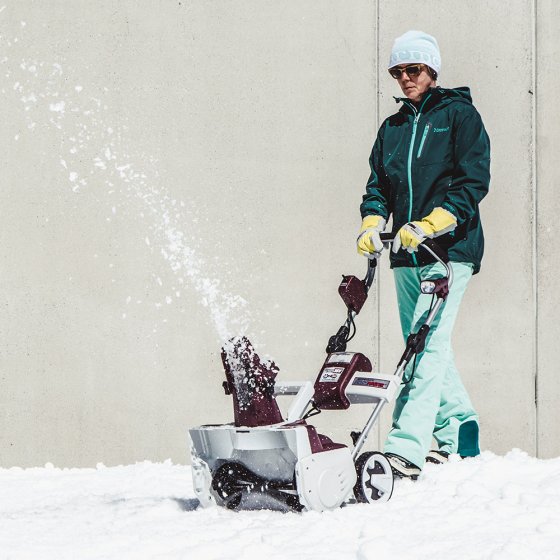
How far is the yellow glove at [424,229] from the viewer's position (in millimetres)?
3680

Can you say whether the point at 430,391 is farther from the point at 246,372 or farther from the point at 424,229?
the point at 246,372

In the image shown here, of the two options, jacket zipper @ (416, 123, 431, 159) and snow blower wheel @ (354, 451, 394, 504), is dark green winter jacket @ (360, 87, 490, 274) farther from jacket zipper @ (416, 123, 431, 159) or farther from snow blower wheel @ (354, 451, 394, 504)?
snow blower wheel @ (354, 451, 394, 504)

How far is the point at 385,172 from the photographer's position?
4.13 meters

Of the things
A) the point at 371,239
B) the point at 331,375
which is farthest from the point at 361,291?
the point at 331,375

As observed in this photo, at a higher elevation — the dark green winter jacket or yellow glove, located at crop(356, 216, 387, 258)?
the dark green winter jacket

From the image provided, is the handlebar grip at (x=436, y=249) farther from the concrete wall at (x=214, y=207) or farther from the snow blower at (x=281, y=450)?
the concrete wall at (x=214, y=207)

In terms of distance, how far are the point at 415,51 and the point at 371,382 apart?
133 cm

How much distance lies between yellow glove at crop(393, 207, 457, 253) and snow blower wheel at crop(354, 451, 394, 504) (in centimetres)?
75

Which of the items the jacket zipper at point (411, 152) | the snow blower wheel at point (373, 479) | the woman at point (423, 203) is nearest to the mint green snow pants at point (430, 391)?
the woman at point (423, 203)

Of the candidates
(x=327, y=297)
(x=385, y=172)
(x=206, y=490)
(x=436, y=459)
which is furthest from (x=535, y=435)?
(x=206, y=490)

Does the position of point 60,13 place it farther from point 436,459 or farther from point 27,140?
point 436,459

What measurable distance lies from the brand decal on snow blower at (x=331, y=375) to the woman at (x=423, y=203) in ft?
1.51

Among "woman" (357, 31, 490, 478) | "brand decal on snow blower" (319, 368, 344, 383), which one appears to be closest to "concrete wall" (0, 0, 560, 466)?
"woman" (357, 31, 490, 478)

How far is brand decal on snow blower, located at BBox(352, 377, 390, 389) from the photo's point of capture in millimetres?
3432
